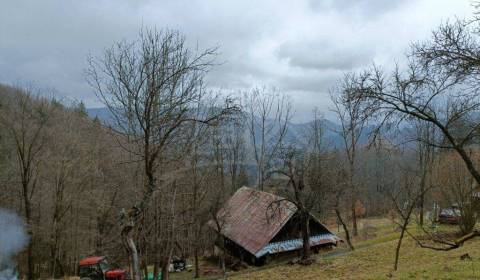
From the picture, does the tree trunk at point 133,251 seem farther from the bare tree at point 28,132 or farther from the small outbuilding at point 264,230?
the bare tree at point 28,132

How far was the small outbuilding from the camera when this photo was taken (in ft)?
81.6

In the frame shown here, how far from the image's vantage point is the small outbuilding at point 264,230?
81.6ft

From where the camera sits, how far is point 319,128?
41406 millimetres

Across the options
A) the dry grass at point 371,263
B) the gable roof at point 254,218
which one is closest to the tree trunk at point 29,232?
the gable roof at point 254,218

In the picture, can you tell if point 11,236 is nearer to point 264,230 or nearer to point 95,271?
point 95,271

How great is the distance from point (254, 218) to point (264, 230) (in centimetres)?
254

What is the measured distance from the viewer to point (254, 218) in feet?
93.2

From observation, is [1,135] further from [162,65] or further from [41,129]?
[162,65]

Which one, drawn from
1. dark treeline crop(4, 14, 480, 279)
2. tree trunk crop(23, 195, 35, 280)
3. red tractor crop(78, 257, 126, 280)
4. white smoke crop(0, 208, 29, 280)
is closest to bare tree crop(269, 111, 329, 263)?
dark treeline crop(4, 14, 480, 279)

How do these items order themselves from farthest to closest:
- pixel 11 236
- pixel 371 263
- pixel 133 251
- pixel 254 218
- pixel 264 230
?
pixel 254 218 < pixel 11 236 < pixel 264 230 < pixel 371 263 < pixel 133 251

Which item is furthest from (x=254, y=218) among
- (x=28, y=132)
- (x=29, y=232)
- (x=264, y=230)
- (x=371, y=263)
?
(x=28, y=132)

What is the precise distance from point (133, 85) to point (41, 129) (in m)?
24.5

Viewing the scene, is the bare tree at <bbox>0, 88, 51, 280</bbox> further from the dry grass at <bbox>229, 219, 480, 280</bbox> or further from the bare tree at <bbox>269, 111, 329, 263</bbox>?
the bare tree at <bbox>269, 111, 329, 263</bbox>

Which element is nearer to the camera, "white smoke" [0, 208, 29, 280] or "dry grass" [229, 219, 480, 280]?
"dry grass" [229, 219, 480, 280]
